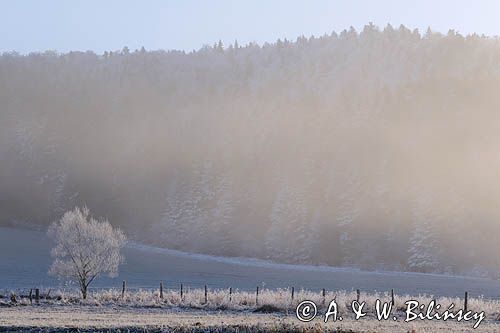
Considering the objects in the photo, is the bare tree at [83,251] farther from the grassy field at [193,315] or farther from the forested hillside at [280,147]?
the forested hillside at [280,147]

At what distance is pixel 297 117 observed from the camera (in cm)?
14062

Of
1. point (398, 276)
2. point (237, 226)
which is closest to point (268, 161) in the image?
point (237, 226)

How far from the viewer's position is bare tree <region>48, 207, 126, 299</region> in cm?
5088

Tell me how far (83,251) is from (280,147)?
82560 mm

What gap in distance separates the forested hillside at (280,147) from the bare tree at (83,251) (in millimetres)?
51385

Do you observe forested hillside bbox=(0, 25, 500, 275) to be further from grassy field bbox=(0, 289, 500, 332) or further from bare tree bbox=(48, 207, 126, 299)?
grassy field bbox=(0, 289, 500, 332)

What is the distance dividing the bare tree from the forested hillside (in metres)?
51.4

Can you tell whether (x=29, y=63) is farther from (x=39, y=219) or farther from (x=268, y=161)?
(x=268, y=161)

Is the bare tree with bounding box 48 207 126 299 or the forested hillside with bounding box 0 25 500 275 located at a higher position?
the forested hillside with bounding box 0 25 500 275

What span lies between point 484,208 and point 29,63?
118961mm

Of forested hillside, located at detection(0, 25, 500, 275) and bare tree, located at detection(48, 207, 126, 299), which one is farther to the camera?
forested hillside, located at detection(0, 25, 500, 275)

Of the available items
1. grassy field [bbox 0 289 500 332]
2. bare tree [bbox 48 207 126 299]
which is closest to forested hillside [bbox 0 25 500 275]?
bare tree [bbox 48 207 126 299]

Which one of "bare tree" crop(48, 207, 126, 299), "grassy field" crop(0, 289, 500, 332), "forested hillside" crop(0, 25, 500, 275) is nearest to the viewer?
"grassy field" crop(0, 289, 500, 332)

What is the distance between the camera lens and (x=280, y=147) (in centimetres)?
13250
